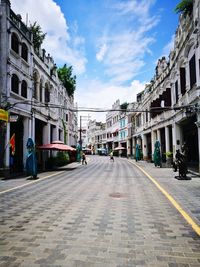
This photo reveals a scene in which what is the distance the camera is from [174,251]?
410cm

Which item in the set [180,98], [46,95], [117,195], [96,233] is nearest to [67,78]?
[46,95]

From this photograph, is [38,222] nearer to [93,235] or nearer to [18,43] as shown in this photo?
[93,235]

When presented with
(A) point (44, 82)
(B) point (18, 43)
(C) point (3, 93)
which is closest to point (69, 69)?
(A) point (44, 82)

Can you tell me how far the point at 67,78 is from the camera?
3756 centimetres

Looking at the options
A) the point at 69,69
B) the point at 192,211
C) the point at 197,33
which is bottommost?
the point at 192,211

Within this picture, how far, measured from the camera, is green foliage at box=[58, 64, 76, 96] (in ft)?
121

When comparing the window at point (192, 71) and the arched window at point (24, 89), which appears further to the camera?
the arched window at point (24, 89)

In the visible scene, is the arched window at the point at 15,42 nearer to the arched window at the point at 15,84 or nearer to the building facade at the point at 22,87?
the building facade at the point at 22,87

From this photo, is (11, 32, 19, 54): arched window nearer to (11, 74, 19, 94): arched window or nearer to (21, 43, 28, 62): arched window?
(21, 43, 28, 62): arched window

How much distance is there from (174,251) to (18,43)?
1791 centimetres

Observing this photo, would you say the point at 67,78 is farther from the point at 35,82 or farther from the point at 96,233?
the point at 96,233

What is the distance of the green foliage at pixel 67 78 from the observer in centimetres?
3681

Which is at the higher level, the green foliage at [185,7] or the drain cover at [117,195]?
the green foliage at [185,7]

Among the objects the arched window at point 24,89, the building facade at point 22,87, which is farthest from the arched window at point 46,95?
the arched window at point 24,89
